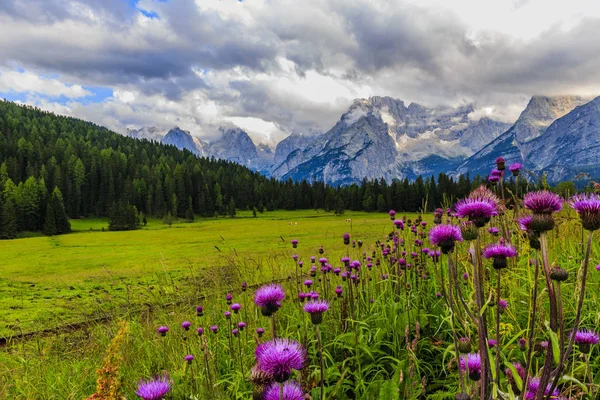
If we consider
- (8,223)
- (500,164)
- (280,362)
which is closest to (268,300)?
(280,362)

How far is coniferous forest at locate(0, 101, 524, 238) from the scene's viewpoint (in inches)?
3189

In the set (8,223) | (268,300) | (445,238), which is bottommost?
(8,223)

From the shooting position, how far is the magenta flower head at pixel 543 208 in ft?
5.28

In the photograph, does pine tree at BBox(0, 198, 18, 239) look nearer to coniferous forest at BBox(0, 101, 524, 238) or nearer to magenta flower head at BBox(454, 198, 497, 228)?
coniferous forest at BBox(0, 101, 524, 238)

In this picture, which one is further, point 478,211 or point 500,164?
point 500,164

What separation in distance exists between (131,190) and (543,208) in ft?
379

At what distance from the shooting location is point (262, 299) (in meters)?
2.44

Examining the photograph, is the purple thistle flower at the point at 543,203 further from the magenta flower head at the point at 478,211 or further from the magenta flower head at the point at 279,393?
the magenta flower head at the point at 279,393

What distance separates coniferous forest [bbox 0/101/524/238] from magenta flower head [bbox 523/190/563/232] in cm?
8288

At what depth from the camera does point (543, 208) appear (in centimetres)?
171

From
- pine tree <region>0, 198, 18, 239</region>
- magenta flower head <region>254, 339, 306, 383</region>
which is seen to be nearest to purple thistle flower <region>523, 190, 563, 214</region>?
magenta flower head <region>254, 339, 306, 383</region>

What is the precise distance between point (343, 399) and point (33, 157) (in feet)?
456

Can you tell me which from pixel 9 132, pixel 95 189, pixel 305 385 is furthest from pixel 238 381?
pixel 9 132

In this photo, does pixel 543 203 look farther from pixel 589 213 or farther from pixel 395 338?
pixel 395 338
